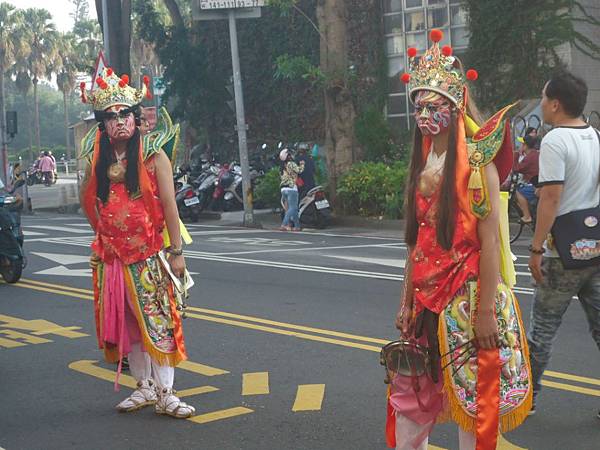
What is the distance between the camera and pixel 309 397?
256 inches

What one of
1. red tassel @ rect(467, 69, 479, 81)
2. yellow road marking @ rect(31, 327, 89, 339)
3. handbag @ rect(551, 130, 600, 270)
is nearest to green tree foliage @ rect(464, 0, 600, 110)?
yellow road marking @ rect(31, 327, 89, 339)

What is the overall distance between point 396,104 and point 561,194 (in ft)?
70.0

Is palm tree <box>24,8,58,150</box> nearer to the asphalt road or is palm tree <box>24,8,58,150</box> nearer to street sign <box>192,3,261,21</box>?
street sign <box>192,3,261,21</box>

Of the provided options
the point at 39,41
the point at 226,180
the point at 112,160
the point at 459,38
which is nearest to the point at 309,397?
the point at 112,160

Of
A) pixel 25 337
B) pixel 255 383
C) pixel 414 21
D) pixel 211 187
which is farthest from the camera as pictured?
pixel 414 21

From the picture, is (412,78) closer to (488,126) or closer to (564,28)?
(488,126)

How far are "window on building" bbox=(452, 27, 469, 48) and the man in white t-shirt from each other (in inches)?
746

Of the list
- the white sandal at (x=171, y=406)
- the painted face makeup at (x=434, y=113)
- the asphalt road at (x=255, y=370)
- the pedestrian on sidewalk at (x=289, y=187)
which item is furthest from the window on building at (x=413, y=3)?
the painted face makeup at (x=434, y=113)

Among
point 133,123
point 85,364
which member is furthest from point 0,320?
point 133,123

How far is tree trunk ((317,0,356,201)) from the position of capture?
20953 millimetres

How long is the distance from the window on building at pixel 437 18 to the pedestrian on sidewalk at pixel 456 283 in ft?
68.1

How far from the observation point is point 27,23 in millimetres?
75688

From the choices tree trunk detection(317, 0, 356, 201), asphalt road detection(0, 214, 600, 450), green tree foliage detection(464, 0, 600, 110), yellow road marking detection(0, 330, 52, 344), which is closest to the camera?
asphalt road detection(0, 214, 600, 450)

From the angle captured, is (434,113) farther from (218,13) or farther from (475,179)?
(218,13)
